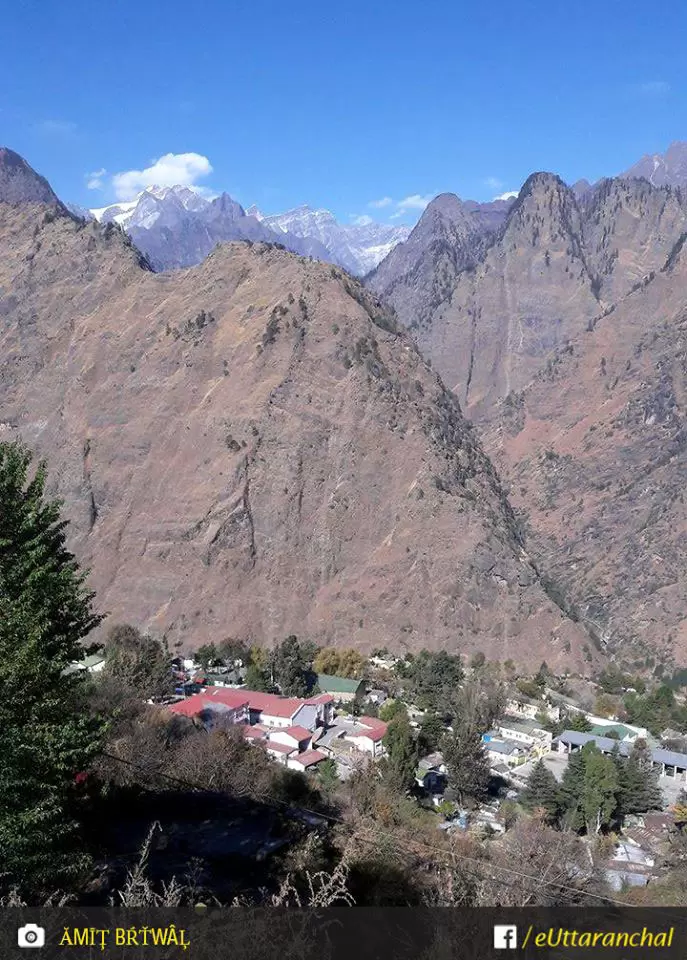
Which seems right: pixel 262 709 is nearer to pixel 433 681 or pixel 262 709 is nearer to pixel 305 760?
pixel 305 760

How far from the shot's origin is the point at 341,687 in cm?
5488

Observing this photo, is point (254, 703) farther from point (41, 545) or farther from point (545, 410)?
point (545, 410)

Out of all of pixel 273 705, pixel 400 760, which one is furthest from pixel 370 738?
pixel 400 760

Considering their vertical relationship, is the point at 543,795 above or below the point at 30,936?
below

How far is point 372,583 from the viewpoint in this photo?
72938 millimetres

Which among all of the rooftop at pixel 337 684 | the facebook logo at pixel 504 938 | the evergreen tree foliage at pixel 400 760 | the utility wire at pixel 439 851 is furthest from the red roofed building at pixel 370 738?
the facebook logo at pixel 504 938

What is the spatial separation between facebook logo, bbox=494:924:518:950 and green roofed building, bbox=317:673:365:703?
144 ft

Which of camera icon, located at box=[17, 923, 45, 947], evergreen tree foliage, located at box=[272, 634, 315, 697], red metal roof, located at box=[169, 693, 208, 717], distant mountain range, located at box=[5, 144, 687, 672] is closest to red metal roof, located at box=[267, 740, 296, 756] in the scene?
red metal roof, located at box=[169, 693, 208, 717]

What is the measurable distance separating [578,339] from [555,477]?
39220 mm

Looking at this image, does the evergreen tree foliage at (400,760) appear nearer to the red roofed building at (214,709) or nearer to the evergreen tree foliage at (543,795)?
the evergreen tree foliage at (543,795)

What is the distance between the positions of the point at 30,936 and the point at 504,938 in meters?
5.15

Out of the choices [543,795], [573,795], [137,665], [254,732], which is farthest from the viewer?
[137,665]

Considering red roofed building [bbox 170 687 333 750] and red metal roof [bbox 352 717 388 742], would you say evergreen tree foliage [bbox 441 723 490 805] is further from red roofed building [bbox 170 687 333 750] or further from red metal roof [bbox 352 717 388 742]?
red roofed building [bbox 170 687 333 750]

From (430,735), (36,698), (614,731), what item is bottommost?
(614,731)
